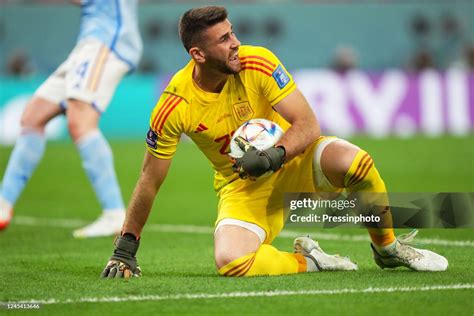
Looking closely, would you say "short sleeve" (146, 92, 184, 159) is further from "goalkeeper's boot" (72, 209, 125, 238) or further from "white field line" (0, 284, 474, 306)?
"goalkeeper's boot" (72, 209, 125, 238)

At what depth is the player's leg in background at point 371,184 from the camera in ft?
19.0

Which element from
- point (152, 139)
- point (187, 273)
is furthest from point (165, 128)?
point (187, 273)

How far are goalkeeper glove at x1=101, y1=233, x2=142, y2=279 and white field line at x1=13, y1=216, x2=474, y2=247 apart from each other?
7.54 ft

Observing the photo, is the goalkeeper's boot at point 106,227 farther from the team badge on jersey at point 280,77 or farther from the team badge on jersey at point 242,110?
the team badge on jersey at point 280,77

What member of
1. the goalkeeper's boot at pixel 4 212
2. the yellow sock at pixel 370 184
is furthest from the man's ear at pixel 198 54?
the goalkeeper's boot at pixel 4 212

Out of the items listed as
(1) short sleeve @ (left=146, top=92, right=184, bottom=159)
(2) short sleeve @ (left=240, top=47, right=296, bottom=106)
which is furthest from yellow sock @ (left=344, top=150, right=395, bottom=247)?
(1) short sleeve @ (left=146, top=92, right=184, bottom=159)

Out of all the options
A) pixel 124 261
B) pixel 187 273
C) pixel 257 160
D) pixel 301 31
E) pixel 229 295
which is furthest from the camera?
pixel 301 31

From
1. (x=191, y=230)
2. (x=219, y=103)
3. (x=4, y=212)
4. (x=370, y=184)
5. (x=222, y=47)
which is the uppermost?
(x=222, y=47)

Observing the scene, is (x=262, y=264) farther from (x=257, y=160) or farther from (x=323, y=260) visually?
(x=257, y=160)

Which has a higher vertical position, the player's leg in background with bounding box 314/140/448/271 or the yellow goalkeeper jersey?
the yellow goalkeeper jersey

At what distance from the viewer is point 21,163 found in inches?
338

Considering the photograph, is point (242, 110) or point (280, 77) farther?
point (242, 110)

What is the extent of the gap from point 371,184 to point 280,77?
84 cm

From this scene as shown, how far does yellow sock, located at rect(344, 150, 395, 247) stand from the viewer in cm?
578
